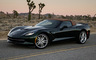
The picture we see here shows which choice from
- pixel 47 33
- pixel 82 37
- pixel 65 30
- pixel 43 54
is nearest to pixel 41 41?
pixel 47 33

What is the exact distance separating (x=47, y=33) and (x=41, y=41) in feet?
1.57

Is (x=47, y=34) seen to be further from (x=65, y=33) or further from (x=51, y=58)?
(x=51, y=58)

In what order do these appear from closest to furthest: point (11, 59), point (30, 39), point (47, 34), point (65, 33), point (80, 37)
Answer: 1. point (11, 59)
2. point (30, 39)
3. point (47, 34)
4. point (65, 33)
5. point (80, 37)

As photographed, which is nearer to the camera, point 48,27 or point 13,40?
point 13,40

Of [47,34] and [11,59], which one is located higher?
[47,34]

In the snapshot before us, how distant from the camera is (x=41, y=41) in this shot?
7648mm

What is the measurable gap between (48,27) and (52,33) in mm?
429

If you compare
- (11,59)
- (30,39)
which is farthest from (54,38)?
(11,59)

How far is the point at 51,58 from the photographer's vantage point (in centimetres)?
588

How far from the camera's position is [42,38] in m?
7.69

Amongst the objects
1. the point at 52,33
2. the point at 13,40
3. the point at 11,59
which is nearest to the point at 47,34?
the point at 52,33

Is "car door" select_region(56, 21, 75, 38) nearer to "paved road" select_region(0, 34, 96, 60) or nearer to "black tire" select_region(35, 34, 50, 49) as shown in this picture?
"black tire" select_region(35, 34, 50, 49)

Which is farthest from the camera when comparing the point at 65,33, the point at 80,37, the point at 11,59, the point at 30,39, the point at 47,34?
the point at 80,37

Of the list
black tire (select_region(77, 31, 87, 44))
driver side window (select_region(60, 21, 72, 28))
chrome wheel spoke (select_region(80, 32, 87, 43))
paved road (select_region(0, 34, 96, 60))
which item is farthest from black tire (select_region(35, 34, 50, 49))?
chrome wheel spoke (select_region(80, 32, 87, 43))
